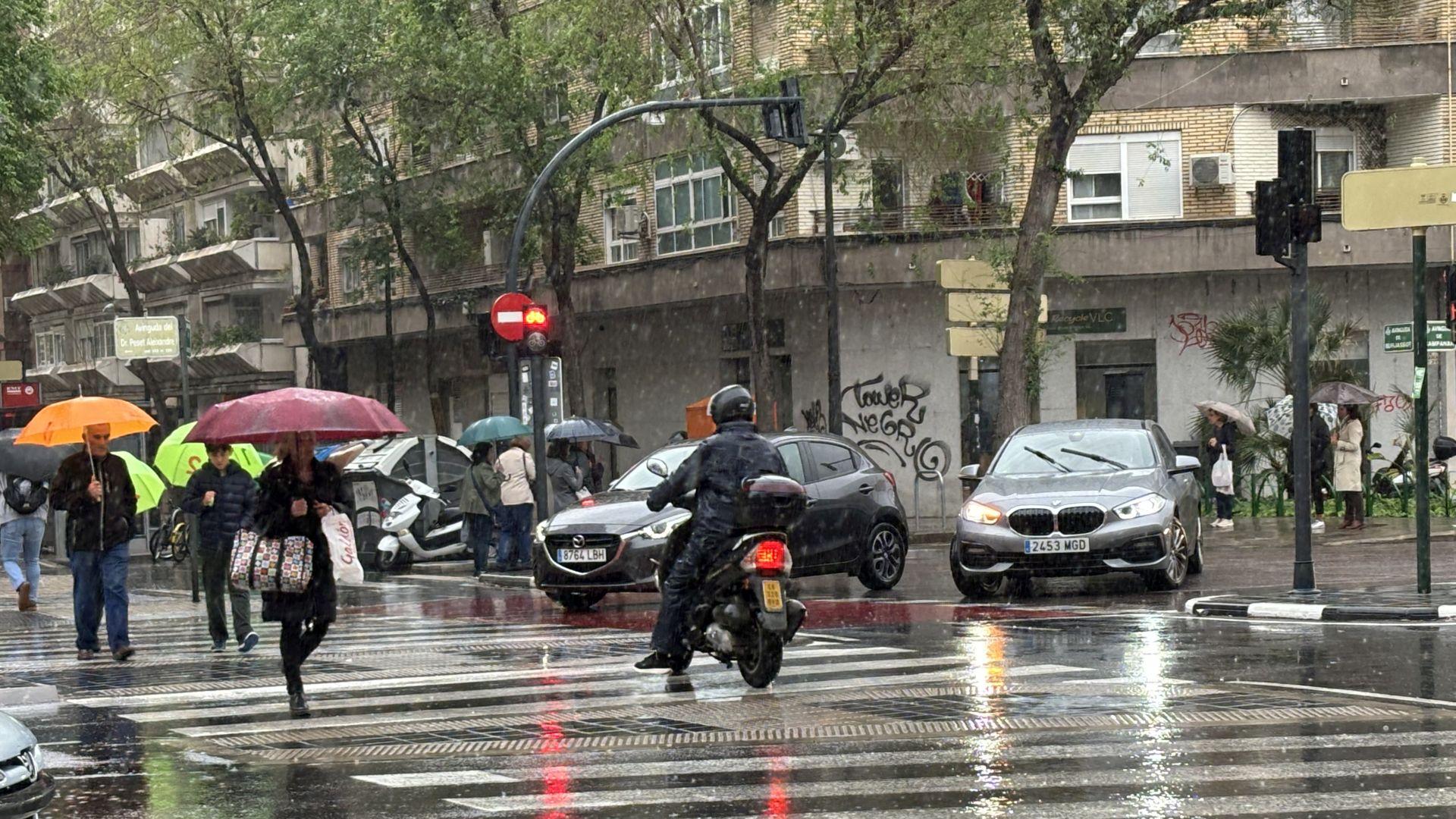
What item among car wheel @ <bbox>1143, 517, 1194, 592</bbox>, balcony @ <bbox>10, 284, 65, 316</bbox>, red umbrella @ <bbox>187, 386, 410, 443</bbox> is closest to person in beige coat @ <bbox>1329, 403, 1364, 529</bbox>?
car wheel @ <bbox>1143, 517, 1194, 592</bbox>

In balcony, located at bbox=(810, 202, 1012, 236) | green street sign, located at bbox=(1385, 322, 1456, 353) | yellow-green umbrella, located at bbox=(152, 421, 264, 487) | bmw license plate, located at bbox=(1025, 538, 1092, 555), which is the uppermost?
balcony, located at bbox=(810, 202, 1012, 236)

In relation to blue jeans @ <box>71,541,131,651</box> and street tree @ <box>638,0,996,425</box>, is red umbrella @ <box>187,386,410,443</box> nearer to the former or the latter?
blue jeans @ <box>71,541,131,651</box>

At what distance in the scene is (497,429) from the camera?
27031 millimetres

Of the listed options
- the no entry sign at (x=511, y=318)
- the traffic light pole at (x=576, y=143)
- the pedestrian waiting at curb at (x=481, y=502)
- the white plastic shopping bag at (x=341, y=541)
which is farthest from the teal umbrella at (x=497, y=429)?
the white plastic shopping bag at (x=341, y=541)

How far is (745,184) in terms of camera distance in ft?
105

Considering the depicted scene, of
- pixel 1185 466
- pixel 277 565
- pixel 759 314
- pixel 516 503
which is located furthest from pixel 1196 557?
pixel 759 314

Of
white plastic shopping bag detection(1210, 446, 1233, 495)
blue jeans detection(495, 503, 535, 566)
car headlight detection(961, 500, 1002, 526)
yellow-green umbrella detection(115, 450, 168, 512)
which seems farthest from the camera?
white plastic shopping bag detection(1210, 446, 1233, 495)

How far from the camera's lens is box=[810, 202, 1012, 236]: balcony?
37.3 m

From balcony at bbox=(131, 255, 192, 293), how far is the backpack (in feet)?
145

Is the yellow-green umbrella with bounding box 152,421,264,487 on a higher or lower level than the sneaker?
higher

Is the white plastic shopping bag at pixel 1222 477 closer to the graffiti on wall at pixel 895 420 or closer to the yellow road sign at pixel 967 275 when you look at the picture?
the yellow road sign at pixel 967 275

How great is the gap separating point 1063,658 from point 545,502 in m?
12.2

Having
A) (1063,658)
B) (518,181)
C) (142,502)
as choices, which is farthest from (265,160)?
(1063,658)

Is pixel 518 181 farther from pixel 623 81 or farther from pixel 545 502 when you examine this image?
pixel 545 502
